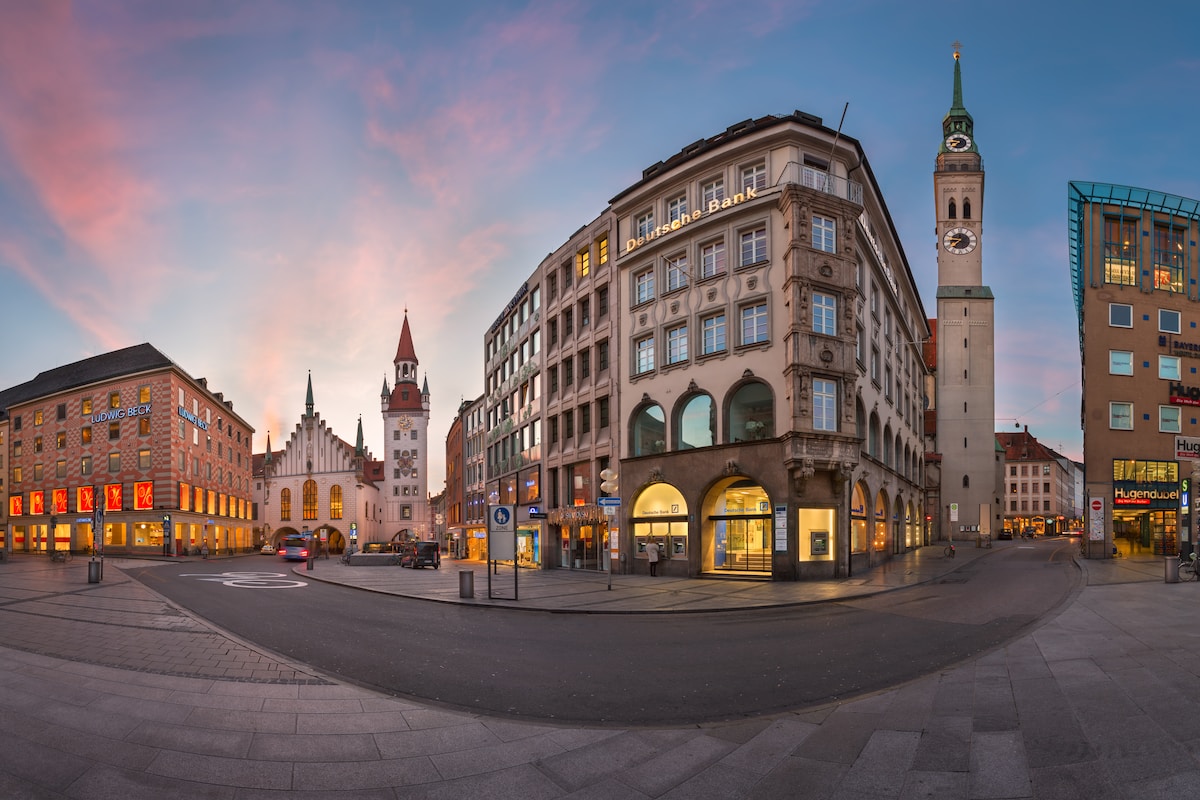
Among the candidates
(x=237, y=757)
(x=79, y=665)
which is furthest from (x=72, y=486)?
(x=237, y=757)

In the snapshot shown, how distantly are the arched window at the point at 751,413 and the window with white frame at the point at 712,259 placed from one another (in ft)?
17.7

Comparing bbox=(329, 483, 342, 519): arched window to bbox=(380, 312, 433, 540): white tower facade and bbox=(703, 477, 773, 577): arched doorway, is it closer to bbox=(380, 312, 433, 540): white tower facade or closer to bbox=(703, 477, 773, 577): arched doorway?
bbox=(380, 312, 433, 540): white tower facade

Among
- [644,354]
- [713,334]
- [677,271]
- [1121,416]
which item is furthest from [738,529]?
[1121,416]

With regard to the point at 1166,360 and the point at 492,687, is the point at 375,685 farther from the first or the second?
the point at 1166,360

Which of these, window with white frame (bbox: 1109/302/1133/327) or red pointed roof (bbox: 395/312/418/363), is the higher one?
red pointed roof (bbox: 395/312/418/363)

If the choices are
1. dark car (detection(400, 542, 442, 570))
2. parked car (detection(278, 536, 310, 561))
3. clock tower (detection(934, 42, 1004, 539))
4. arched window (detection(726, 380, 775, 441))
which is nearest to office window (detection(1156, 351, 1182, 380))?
arched window (detection(726, 380, 775, 441))

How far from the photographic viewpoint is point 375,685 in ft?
32.1

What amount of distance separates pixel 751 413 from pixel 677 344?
5.25 meters

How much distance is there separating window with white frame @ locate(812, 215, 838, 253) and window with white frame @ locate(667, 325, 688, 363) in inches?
260

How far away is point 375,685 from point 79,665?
4.21 metres

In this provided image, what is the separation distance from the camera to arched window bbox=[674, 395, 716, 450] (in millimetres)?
30578

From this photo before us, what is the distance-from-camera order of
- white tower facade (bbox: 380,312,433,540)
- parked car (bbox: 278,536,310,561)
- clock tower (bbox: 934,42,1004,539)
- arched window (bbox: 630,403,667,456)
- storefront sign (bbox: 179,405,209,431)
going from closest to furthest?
1. arched window (bbox: 630,403,667,456)
2. parked car (bbox: 278,536,310,561)
3. storefront sign (bbox: 179,405,209,431)
4. clock tower (bbox: 934,42,1004,539)
5. white tower facade (bbox: 380,312,433,540)

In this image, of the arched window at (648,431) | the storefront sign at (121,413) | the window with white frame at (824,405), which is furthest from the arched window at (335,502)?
the window with white frame at (824,405)

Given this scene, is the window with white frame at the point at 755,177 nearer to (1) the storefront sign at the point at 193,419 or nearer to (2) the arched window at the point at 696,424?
(2) the arched window at the point at 696,424
